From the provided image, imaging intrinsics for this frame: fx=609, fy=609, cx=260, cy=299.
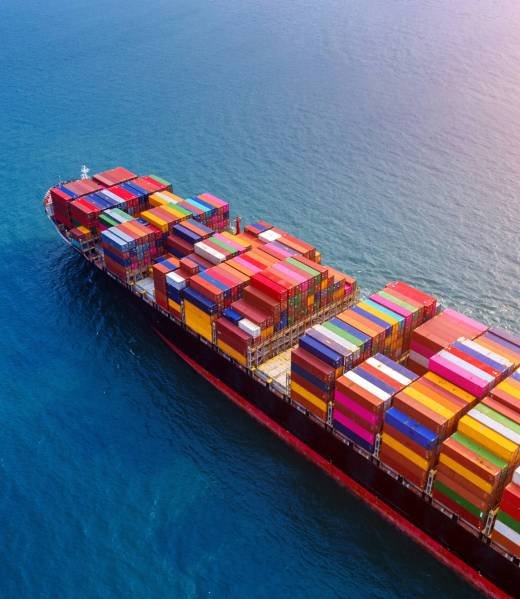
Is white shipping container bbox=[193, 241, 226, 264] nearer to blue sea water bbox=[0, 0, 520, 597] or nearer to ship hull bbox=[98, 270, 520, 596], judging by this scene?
ship hull bbox=[98, 270, 520, 596]

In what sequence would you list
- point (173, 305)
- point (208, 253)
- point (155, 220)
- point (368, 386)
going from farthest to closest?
point (155, 220) < point (208, 253) < point (173, 305) < point (368, 386)

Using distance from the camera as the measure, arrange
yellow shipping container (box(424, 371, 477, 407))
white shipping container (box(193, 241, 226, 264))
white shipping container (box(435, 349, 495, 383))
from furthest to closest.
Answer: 1. white shipping container (box(193, 241, 226, 264))
2. white shipping container (box(435, 349, 495, 383))
3. yellow shipping container (box(424, 371, 477, 407))

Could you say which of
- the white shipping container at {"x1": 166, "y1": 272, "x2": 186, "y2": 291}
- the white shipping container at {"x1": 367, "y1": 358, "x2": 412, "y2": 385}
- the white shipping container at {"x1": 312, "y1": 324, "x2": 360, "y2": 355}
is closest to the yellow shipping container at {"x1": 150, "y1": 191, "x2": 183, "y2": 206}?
the white shipping container at {"x1": 166, "y1": 272, "x2": 186, "y2": 291}

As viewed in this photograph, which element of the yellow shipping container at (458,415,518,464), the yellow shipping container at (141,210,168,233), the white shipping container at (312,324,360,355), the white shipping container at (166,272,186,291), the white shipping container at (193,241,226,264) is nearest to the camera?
the yellow shipping container at (458,415,518,464)

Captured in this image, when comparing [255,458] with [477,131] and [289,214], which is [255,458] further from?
[477,131]

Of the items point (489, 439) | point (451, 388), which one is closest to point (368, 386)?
point (451, 388)

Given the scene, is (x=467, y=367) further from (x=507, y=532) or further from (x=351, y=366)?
(x=507, y=532)
